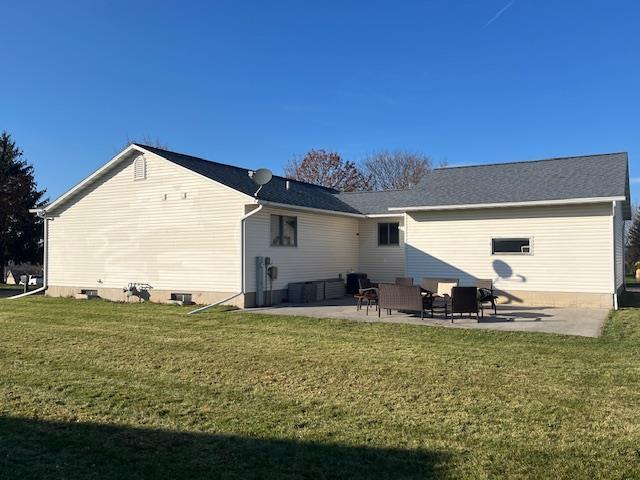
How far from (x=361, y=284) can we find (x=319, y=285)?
2388mm

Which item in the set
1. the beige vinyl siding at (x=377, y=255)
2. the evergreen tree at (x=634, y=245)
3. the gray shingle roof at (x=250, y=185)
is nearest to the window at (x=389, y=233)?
the beige vinyl siding at (x=377, y=255)

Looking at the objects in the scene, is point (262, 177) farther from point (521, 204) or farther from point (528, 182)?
point (528, 182)

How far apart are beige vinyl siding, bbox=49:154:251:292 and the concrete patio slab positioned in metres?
2.37

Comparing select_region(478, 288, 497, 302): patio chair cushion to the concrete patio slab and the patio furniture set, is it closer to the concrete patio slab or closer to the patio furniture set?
the patio furniture set

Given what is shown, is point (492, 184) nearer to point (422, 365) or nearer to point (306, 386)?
point (422, 365)

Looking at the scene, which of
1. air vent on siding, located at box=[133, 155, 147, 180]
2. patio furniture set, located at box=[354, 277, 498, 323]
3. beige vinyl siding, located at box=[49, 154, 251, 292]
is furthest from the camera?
air vent on siding, located at box=[133, 155, 147, 180]

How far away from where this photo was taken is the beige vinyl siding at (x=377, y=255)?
20297mm

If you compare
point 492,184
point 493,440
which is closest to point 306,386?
point 493,440

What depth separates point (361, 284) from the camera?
15.5m

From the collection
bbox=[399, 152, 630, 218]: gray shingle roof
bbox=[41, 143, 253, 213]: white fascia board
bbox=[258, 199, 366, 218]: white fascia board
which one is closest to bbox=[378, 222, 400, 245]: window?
bbox=[258, 199, 366, 218]: white fascia board

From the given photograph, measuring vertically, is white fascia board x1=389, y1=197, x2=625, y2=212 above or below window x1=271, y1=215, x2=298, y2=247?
above

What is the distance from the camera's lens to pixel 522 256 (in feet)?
51.2

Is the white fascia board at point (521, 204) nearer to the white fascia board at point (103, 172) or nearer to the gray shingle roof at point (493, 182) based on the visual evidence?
the gray shingle roof at point (493, 182)

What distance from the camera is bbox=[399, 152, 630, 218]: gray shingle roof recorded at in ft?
49.5
